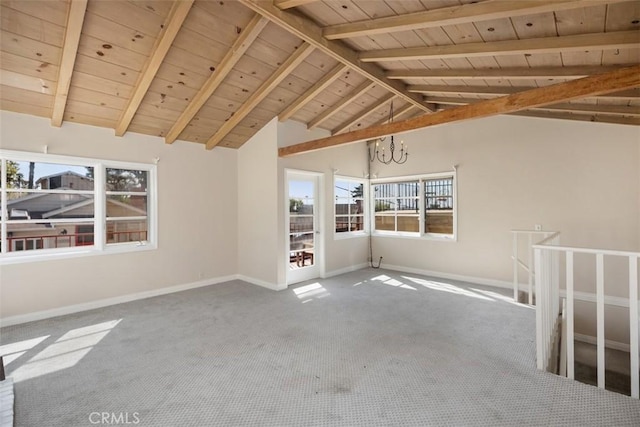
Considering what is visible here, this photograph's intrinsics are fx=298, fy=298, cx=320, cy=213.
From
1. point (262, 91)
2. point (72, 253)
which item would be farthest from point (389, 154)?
point (72, 253)

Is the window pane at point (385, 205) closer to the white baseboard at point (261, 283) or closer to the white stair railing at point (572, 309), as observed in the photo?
the white baseboard at point (261, 283)

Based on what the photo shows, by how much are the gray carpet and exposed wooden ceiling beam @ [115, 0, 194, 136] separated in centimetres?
263

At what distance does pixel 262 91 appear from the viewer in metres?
3.94

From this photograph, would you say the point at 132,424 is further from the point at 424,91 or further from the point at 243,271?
the point at 424,91

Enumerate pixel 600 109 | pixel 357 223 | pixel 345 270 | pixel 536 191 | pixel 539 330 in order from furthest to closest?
pixel 357 223, pixel 345 270, pixel 536 191, pixel 600 109, pixel 539 330

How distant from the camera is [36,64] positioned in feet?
9.49

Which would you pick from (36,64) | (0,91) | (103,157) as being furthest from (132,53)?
(103,157)

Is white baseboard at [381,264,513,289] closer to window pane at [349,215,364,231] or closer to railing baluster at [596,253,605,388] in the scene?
window pane at [349,215,364,231]

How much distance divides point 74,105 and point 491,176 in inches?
240

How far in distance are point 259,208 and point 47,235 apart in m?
2.86

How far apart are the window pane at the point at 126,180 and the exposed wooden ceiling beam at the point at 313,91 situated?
2362 mm

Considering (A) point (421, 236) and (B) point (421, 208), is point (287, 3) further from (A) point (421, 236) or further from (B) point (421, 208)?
(A) point (421, 236)

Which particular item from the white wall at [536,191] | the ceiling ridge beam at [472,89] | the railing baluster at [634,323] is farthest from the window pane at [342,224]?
the railing baluster at [634,323]

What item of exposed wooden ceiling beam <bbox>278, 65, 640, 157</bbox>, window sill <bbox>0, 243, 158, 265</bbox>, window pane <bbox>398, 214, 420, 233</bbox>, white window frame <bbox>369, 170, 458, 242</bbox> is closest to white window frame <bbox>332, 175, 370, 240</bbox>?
white window frame <bbox>369, 170, 458, 242</bbox>
